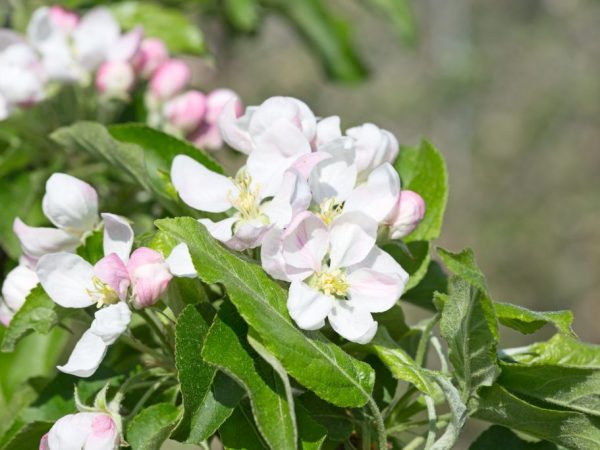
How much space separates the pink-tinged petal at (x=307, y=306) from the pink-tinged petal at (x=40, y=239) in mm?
306

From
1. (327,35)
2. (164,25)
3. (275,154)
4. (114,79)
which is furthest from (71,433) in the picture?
(327,35)

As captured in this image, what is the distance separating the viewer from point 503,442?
1.00 m

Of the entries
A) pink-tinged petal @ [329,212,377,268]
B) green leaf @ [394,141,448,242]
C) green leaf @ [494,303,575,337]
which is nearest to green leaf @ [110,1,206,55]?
green leaf @ [394,141,448,242]

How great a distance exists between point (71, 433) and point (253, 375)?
191 millimetres

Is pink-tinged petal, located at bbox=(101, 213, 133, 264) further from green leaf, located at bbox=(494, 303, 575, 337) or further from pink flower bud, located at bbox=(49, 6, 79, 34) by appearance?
pink flower bud, located at bbox=(49, 6, 79, 34)

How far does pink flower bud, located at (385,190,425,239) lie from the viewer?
0.93 m

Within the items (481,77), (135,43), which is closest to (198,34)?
(135,43)

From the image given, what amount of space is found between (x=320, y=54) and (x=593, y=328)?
12.4 feet

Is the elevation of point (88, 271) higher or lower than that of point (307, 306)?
lower

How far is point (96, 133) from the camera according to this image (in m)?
1.10

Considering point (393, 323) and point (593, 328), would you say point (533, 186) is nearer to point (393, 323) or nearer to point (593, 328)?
point (593, 328)

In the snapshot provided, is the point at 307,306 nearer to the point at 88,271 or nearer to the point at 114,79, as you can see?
the point at 88,271

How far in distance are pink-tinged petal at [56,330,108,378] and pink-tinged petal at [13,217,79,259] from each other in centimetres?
17

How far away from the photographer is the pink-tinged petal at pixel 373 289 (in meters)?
0.86
